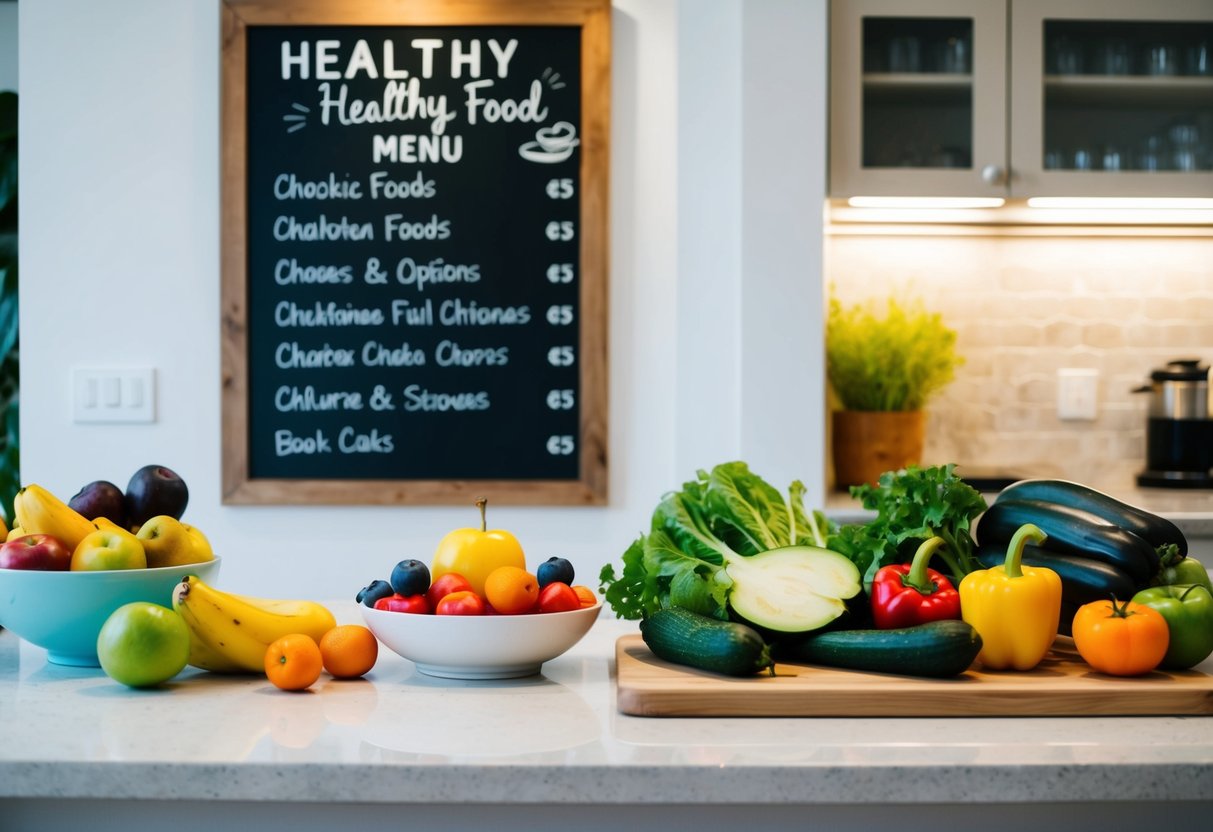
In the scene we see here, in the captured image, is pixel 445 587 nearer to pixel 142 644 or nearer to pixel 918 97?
pixel 142 644

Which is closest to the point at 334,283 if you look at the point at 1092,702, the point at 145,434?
the point at 145,434

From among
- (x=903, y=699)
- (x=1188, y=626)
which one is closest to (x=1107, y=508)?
(x=1188, y=626)

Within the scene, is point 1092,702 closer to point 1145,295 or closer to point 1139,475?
point 1139,475

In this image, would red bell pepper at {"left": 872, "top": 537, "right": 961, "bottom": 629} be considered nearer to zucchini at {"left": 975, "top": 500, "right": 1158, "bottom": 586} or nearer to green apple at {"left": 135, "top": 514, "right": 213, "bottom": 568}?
zucchini at {"left": 975, "top": 500, "right": 1158, "bottom": 586}

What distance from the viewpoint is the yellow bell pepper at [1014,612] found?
121 cm

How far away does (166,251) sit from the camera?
2.86 metres

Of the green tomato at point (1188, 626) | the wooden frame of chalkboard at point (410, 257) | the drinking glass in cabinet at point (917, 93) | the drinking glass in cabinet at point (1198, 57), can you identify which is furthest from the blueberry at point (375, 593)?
the drinking glass in cabinet at point (1198, 57)

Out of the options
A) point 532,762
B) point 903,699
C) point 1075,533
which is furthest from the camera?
point 1075,533

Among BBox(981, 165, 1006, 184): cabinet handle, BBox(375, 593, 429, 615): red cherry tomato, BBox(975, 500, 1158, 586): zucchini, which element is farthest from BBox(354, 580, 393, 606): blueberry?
BBox(981, 165, 1006, 184): cabinet handle

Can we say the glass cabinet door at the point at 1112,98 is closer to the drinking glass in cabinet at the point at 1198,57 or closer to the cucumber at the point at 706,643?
the drinking glass in cabinet at the point at 1198,57

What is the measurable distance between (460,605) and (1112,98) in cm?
231

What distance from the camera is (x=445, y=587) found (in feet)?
4.09

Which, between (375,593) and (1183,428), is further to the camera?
(1183,428)

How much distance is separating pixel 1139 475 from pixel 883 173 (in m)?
1.14
